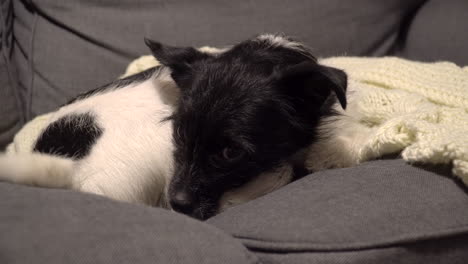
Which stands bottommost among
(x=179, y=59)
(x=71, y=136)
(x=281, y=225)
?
(x=71, y=136)

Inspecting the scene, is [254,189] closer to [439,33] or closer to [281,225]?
[281,225]

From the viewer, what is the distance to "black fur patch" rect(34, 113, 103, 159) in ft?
4.24

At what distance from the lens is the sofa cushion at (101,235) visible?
0.72 metres

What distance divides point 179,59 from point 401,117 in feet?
2.18

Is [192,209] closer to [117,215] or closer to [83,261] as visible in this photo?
[117,215]

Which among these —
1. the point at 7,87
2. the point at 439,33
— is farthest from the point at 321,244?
the point at 7,87

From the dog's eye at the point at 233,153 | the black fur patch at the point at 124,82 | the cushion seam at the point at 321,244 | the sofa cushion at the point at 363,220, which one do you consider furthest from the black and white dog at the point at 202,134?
the cushion seam at the point at 321,244

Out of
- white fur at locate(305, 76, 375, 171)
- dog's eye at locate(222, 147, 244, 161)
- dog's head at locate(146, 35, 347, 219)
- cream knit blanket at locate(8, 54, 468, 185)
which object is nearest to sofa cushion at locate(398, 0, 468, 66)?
cream knit blanket at locate(8, 54, 468, 185)

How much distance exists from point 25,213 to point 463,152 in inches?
35.7

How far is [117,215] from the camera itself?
0.81 meters

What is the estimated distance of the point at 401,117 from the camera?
115cm

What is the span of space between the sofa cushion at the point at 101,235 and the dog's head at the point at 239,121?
334 millimetres

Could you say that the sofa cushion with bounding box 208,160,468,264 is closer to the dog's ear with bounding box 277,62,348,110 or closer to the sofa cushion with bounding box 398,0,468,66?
the dog's ear with bounding box 277,62,348,110

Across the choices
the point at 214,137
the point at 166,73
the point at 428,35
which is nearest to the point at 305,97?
the point at 214,137
